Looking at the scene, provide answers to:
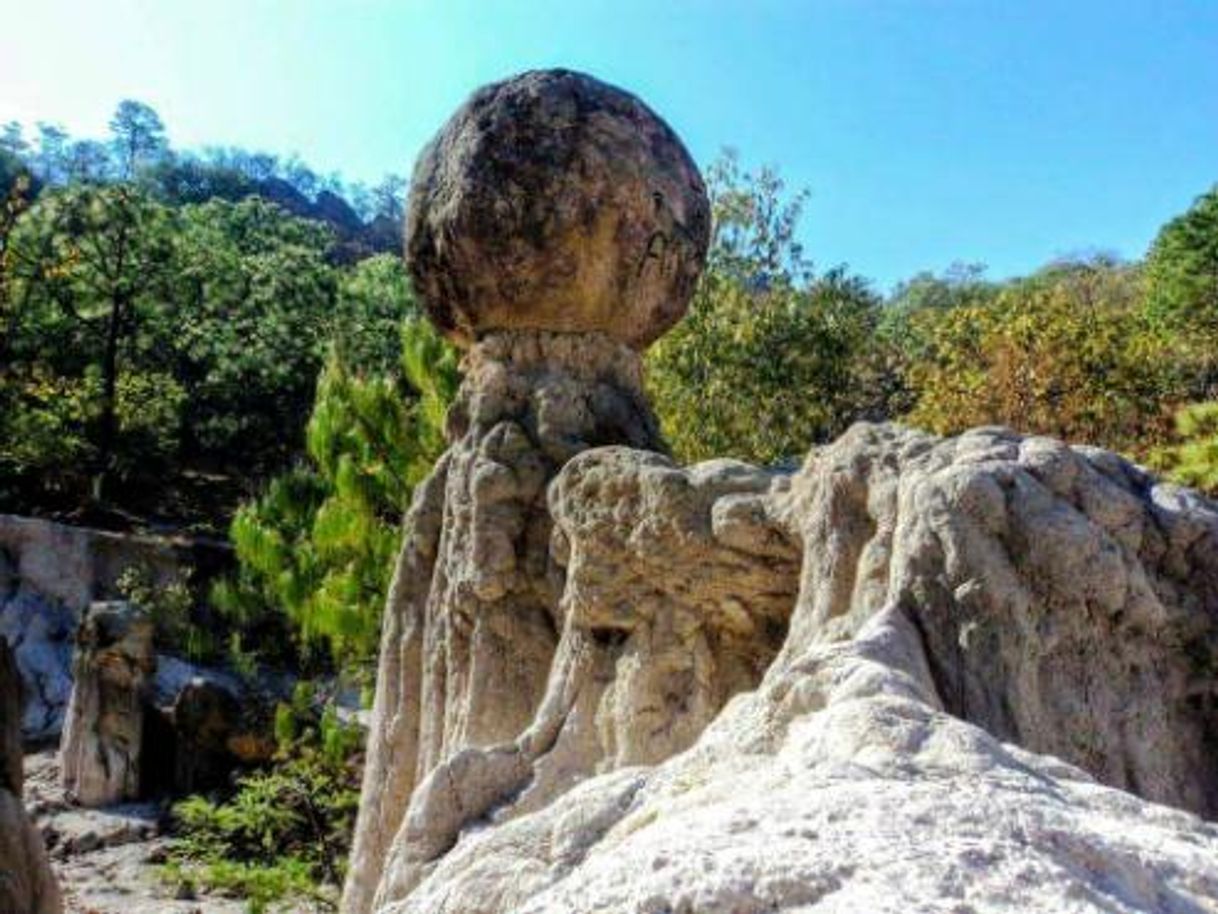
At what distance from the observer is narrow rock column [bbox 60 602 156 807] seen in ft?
62.3

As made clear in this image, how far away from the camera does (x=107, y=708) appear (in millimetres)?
19359

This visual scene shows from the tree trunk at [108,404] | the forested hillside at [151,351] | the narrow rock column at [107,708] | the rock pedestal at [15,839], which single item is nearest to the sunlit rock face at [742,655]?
the rock pedestal at [15,839]

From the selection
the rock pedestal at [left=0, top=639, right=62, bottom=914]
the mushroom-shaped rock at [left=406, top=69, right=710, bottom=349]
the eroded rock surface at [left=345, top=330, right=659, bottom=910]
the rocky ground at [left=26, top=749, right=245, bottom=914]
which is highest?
the mushroom-shaped rock at [left=406, top=69, right=710, bottom=349]

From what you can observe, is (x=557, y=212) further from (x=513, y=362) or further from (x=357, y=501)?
(x=357, y=501)

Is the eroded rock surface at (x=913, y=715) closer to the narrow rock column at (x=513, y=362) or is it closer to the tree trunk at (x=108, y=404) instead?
the narrow rock column at (x=513, y=362)

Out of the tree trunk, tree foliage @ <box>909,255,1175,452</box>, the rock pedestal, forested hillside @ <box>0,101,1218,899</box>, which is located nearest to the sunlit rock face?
the rock pedestal

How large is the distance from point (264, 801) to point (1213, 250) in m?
25.9

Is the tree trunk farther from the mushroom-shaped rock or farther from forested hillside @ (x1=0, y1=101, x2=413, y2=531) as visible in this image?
the mushroom-shaped rock

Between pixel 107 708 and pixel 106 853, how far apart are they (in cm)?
235

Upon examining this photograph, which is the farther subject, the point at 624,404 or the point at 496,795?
the point at 624,404

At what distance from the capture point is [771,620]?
5.17 m

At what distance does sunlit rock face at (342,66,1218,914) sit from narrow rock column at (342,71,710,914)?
17 millimetres

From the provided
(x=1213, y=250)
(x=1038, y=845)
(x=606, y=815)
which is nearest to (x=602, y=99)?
(x=606, y=815)

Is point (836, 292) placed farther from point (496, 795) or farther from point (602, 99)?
point (496, 795)
